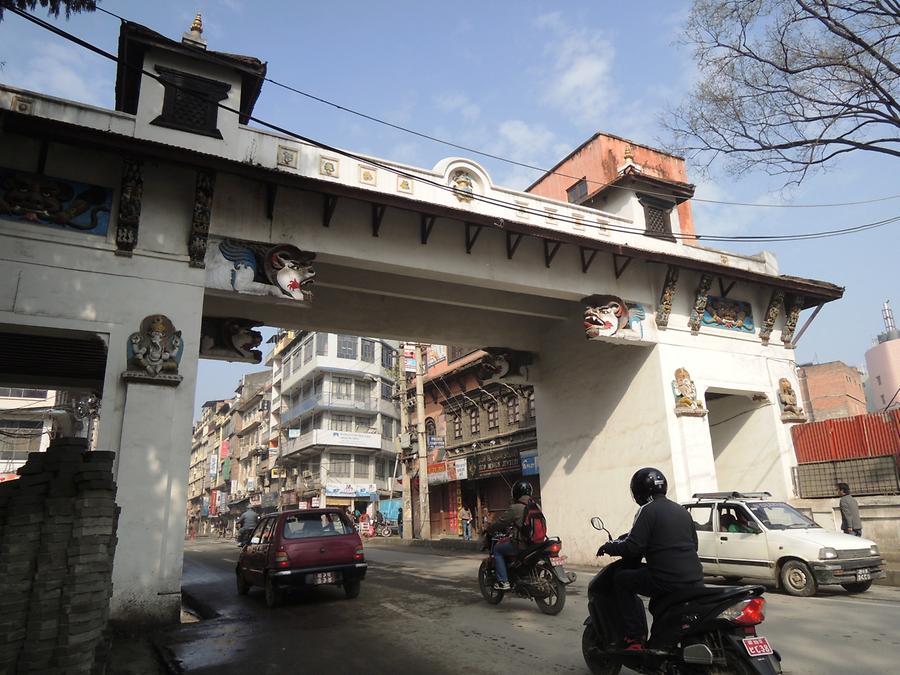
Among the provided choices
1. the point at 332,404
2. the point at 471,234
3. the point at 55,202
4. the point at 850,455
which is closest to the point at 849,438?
the point at 850,455

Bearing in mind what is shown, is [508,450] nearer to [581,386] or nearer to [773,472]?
[581,386]

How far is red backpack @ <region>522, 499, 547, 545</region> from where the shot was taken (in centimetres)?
871

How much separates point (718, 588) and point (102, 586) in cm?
505

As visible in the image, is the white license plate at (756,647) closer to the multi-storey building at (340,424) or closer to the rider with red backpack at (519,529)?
the rider with red backpack at (519,529)

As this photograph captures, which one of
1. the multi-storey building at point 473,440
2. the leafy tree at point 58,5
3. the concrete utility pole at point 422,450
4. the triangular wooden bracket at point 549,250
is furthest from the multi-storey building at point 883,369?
the leafy tree at point 58,5

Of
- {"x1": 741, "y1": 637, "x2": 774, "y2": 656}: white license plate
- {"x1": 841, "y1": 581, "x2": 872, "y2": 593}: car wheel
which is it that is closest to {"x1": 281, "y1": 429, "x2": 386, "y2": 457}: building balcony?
{"x1": 841, "y1": 581, "x2": 872, "y2": 593}: car wheel

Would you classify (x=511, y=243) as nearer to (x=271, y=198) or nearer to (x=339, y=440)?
(x=271, y=198)

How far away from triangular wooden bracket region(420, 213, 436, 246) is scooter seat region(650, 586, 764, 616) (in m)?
9.51

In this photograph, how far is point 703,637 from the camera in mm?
4109

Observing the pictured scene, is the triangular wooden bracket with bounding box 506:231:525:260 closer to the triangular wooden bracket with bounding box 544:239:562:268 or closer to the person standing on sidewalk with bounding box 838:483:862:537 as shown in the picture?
A: the triangular wooden bracket with bounding box 544:239:562:268

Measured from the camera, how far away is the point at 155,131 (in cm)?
1107

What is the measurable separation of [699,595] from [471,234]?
10323 millimetres

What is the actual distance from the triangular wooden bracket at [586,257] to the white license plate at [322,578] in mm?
9097

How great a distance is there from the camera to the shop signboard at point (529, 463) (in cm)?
2584
